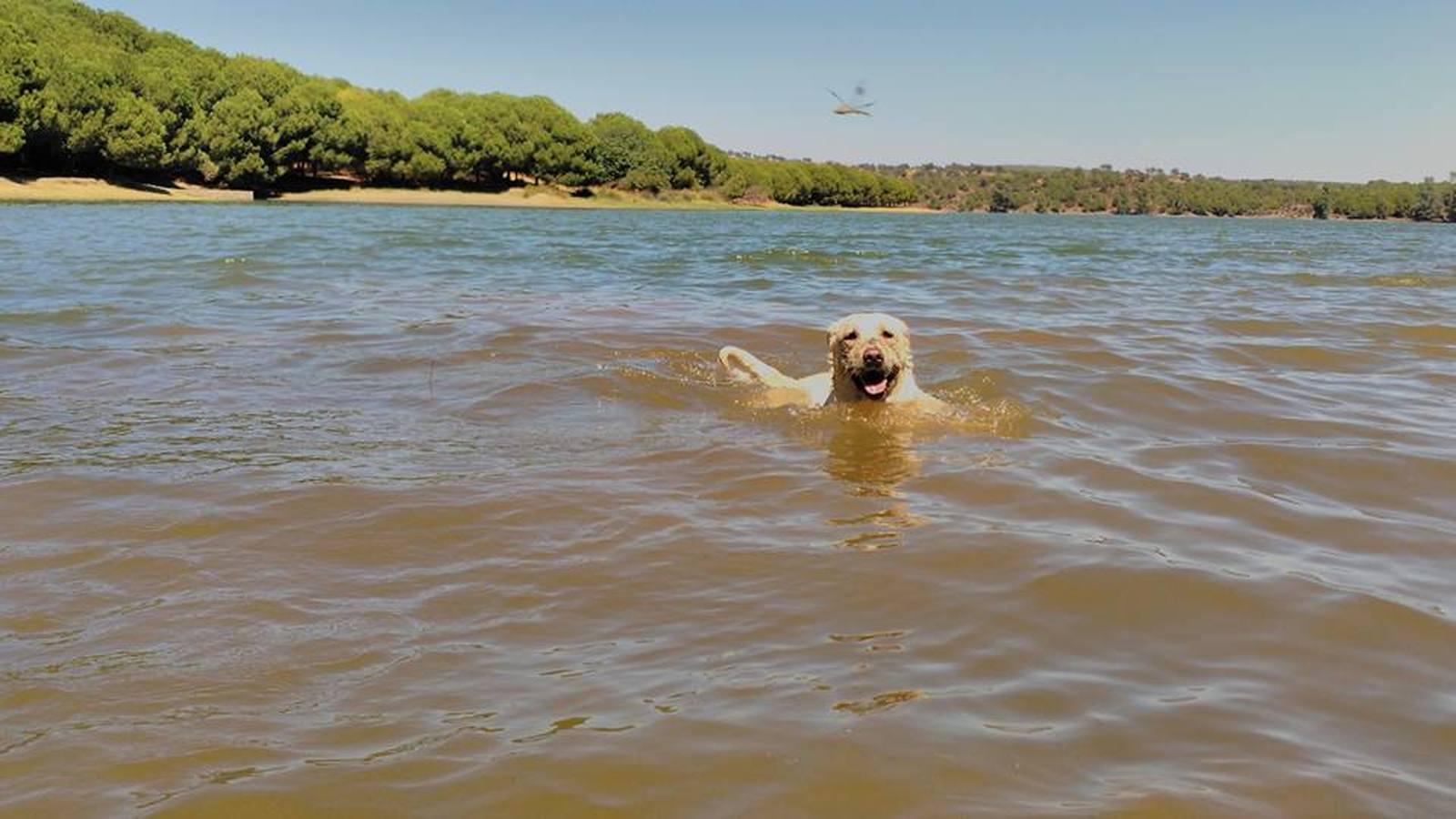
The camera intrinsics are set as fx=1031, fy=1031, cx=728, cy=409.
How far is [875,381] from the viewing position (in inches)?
269

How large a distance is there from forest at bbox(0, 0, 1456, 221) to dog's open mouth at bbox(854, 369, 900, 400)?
216 feet

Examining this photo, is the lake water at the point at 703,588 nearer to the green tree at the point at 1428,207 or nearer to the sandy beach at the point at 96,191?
the sandy beach at the point at 96,191

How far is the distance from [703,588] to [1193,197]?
18734 centimetres

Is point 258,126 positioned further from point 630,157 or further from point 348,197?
point 630,157

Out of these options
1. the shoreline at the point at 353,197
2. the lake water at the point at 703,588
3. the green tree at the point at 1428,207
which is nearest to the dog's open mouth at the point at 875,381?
the lake water at the point at 703,588

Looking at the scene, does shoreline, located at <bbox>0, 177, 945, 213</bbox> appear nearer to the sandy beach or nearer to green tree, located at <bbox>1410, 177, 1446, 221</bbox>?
the sandy beach

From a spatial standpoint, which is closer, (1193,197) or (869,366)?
(869,366)

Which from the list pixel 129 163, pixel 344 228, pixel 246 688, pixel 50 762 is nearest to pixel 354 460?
pixel 246 688

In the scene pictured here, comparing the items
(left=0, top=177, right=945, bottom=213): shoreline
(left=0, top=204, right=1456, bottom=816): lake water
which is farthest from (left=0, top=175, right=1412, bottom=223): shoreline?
(left=0, top=204, right=1456, bottom=816): lake water

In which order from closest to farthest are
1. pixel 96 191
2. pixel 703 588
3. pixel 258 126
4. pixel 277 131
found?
pixel 703 588 → pixel 96 191 → pixel 258 126 → pixel 277 131

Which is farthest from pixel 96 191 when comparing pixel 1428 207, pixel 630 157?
pixel 1428 207

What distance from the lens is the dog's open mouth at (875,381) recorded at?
22.2 ft

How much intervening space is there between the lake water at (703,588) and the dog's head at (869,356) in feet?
1.05

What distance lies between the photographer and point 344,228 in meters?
30.1
